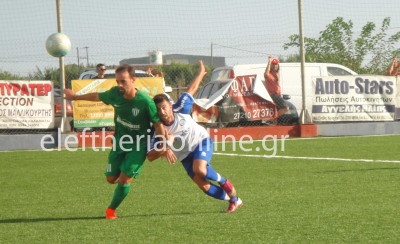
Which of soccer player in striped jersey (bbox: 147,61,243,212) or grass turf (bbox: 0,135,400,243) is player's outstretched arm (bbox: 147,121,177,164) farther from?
grass turf (bbox: 0,135,400,243)

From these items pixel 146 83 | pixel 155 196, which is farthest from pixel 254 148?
pixel 155 196

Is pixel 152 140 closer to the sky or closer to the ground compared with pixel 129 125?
closer to the ground

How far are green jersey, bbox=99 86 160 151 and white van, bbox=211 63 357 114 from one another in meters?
12.4

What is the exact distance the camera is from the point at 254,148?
52.3 ft

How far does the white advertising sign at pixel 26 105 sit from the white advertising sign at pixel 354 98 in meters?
6.58

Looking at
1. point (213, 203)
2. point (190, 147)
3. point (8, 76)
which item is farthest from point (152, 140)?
point (8, 76)

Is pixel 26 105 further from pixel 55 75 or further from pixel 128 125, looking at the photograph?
pixel 128 125

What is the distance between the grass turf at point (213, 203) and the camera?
6512mm

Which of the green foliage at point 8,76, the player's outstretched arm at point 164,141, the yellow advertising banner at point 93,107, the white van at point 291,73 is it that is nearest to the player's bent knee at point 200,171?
the player's outstretched arm at point 164,141

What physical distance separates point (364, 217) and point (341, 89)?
1221cm

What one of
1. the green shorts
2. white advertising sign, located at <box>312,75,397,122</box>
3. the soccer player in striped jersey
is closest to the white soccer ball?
white advertising sign, located at <box>312,75,397,122</box>

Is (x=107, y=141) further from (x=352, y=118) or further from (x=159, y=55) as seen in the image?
(x=352, y=118)

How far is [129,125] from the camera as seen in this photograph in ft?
25.9

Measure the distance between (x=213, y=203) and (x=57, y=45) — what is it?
346 inches
